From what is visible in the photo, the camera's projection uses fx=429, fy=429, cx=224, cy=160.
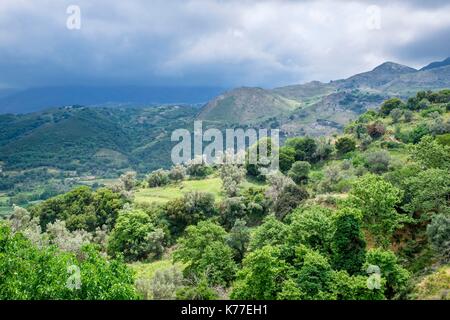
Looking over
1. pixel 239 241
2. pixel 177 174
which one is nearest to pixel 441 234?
pixel 239 241

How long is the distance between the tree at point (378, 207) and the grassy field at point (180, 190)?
3441cm

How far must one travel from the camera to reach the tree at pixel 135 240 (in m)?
58.0

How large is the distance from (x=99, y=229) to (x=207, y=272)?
32783mm

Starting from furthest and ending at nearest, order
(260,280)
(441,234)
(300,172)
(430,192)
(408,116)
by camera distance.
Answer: (408,116) < (300,172) < (430,192) < (441,234) < (260,280)

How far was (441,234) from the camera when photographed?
1412 inches

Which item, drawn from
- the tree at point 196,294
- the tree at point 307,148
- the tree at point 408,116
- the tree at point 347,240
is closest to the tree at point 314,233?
the tree at point 347,240

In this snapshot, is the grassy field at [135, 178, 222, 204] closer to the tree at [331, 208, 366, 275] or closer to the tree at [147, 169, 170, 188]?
the tree at [147, 169, 170, 188]

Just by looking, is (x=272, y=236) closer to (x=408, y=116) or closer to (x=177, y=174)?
(x=177, y=174)

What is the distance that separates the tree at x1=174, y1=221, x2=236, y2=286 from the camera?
41.3 meters

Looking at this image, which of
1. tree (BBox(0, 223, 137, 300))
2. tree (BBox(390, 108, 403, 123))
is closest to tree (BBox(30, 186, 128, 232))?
tree (BBox(0, 223, 137, 300))

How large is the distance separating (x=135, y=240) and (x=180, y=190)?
2506cm

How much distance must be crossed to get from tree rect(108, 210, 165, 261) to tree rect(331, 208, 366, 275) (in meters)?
29.5

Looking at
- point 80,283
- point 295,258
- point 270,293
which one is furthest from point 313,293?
point 80,283
